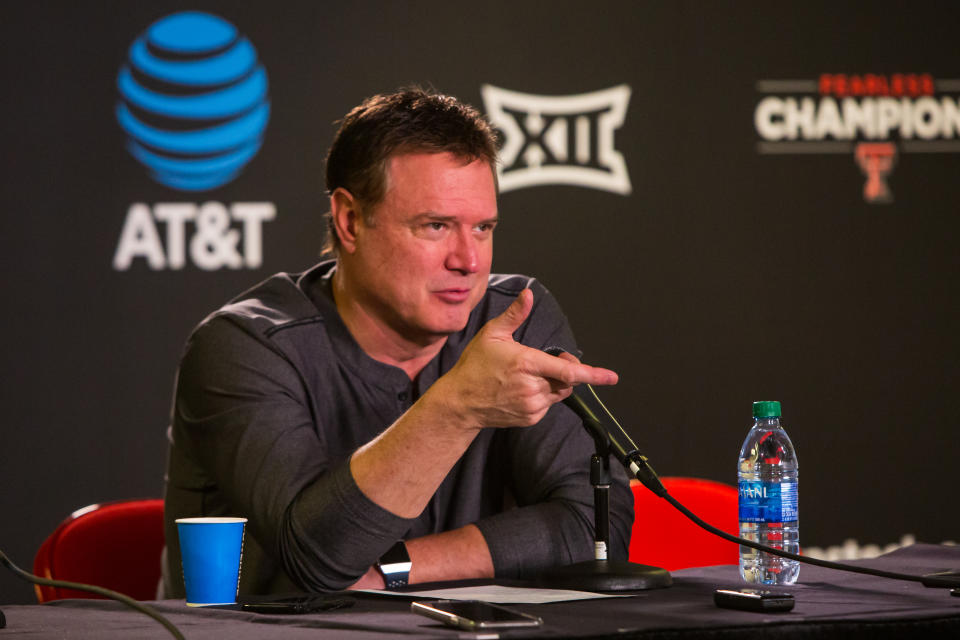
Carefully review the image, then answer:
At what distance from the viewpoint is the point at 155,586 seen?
1.97 meters

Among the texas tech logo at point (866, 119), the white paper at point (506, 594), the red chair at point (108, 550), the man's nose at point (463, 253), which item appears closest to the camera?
the white paper at point (506, 594)

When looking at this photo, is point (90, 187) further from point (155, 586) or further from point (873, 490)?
point (873, 490)

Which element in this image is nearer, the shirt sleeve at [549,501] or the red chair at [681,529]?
the shirt sleeve at [549,501]

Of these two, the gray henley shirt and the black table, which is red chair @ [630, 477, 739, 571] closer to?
the gray henley shirt

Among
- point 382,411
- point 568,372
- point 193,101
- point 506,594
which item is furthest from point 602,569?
point 193,101

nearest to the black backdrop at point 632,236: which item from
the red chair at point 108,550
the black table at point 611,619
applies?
the red chair at point 108,550

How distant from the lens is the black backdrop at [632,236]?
124 inches

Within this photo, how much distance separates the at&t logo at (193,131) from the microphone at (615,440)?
6.49 feet

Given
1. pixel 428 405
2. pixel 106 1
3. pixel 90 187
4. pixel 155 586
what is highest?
pixel 106 1

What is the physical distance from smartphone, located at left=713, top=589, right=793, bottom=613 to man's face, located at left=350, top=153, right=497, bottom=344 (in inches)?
29.4

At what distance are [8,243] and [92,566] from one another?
59.6 inches

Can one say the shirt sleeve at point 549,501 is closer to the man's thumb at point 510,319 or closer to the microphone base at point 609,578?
the microphone base at point 609,578

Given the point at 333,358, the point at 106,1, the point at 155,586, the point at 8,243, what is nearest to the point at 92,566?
the point at 155,586

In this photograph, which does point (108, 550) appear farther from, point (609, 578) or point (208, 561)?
point (609, 578)
